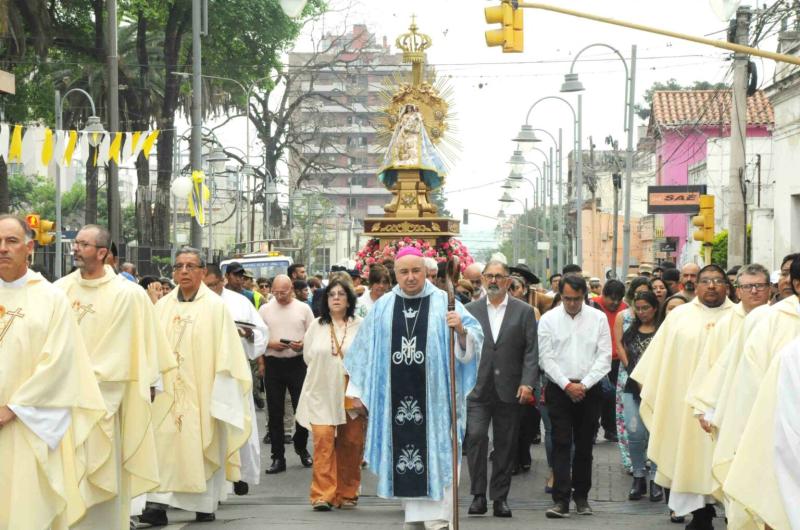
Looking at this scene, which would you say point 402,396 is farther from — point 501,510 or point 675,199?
point 675,199

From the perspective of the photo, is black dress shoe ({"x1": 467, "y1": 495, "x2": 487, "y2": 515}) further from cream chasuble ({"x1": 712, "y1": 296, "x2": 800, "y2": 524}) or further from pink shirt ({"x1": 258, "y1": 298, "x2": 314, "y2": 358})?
cream chasuble ({"x1": 712, "y1": 296, "x2": 800, "y2": 524})

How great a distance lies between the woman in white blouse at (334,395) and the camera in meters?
12.1

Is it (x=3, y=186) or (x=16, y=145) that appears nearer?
(x=16, y=145)

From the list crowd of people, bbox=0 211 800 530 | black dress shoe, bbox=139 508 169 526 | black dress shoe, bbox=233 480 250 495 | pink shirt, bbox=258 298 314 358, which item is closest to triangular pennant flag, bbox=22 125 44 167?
pink shirt, bbox=258 298 314 358

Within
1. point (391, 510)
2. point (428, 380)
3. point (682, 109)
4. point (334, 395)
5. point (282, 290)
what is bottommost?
point (391, 510)

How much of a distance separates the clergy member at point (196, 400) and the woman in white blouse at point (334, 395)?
3.39 ft

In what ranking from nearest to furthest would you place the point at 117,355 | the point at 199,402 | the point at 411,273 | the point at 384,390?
the point at 117,355 → the point at 411,273 → the point at 384,390 → the point at 199,402

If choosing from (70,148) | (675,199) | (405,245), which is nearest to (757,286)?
(405,245)

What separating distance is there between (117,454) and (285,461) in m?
4.94

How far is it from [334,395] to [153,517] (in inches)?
79.5

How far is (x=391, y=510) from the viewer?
1174cm

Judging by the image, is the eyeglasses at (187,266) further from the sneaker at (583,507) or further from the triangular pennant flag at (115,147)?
the triangular pennant flag at (115,147)

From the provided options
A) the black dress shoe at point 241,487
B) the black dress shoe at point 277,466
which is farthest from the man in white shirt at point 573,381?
the black dress shoe at point 277,466

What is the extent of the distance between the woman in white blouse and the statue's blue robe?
5.48ft
